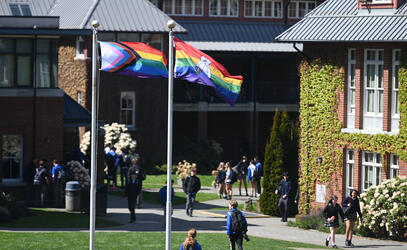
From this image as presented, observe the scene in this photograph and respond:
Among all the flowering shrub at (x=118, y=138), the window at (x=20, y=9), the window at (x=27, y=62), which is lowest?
the flowering shrub at (x=118, y=138)

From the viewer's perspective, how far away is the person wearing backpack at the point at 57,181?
31.1 meters

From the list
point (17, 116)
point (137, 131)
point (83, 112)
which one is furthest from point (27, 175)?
point (137, 131)

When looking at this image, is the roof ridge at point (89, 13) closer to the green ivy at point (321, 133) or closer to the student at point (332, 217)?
the green ivy at point (321, 133)

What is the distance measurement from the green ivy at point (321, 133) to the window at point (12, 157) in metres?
10.3

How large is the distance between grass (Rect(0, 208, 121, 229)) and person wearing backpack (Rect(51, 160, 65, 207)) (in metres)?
0.92

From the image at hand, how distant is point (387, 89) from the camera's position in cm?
3091

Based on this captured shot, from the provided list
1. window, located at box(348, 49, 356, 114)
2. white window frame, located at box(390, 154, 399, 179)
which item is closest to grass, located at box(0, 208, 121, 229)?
white window frame, located at box(390, 154, 399, 179)

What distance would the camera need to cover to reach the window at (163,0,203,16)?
175ft

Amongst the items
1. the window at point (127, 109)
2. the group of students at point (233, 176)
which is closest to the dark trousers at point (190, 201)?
the group of students at point (233, 176)

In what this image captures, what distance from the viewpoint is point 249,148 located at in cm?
5325

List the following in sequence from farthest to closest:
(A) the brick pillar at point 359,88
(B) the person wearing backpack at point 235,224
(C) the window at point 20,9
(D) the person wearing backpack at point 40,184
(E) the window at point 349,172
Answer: (C) the window at point 20,9 < (E) the window at point 349,172 < (A) the brick pillar at point 359,88 < (D) the person wearing backpack at point 40,184 < (B) the person wearing backpack at point 235,224

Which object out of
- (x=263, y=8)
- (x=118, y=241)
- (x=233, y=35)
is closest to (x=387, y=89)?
(x=118, y=241)

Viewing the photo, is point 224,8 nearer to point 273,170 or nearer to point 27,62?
point 273,170

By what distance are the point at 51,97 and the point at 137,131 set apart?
16.2 metres
